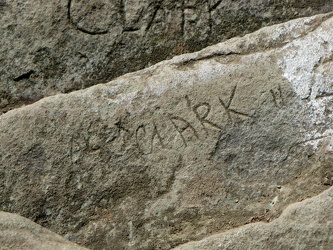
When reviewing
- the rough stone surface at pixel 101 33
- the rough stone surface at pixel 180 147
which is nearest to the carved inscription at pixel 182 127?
the rough stone surface at pixel 180 147

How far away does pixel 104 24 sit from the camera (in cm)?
334

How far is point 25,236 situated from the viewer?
3004 millimetres

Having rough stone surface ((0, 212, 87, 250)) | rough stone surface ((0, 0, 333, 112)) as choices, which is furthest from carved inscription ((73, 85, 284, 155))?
rough stone surface ((0, 212, 87, 250))

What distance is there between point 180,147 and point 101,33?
482 millimetres

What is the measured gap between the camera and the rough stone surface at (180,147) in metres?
3.14

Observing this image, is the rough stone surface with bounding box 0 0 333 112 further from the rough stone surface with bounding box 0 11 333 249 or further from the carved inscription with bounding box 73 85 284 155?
the carved inscription with bounding box 73 85 284 155

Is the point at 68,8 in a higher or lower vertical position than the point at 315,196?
higher

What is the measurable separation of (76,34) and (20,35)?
19cm

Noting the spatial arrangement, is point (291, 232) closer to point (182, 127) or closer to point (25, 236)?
point (182, 127)

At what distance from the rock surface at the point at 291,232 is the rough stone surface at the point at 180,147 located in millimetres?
123

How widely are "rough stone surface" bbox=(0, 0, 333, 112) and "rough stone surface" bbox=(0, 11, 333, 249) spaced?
0.09 metres

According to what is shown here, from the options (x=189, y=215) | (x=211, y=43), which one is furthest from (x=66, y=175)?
(x=211, y=43)

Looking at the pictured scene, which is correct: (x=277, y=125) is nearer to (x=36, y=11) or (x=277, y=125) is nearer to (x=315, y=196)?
(x=315, y=196)

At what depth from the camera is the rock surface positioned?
2.93 metres
